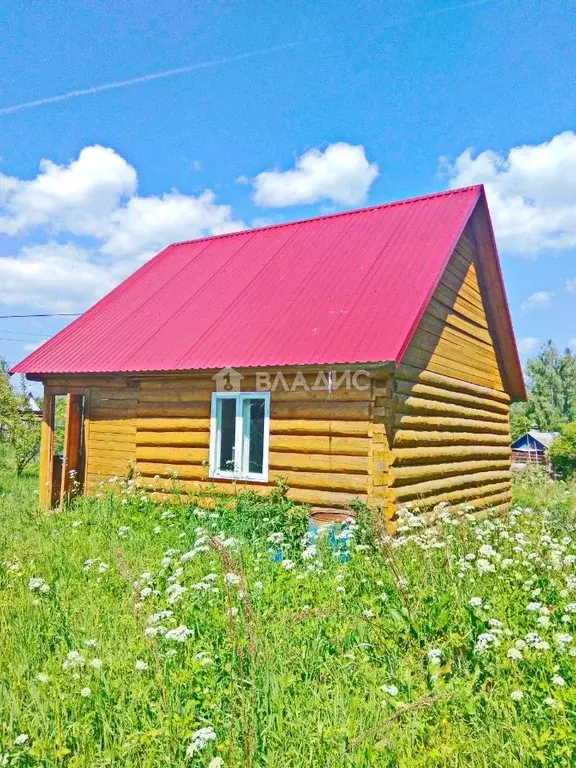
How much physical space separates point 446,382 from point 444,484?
1920 millimetres

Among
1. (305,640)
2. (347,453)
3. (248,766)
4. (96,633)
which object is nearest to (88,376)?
(347,453)

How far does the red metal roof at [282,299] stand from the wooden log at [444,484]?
7.77 ft

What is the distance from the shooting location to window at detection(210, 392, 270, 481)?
9977mm

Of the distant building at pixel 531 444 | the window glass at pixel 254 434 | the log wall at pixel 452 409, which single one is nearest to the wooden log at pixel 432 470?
the log wall at pixel 452 409

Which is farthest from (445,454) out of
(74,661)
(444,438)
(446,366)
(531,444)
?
(531,444)

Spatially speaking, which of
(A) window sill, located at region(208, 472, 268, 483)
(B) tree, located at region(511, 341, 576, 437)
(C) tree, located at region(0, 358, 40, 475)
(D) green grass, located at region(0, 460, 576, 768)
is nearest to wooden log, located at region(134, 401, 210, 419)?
(A) window sill, located at region(208, 472, 268, 483)

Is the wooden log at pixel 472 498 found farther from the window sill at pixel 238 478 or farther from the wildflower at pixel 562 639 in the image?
the wildflower at pixel 562 639

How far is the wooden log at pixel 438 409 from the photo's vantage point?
9406 millimetres

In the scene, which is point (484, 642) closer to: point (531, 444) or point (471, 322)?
point (471, 322)

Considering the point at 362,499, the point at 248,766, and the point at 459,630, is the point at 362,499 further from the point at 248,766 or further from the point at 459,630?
the point at 248,766

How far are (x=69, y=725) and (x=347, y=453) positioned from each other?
19.6 ft

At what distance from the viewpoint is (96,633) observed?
4.86m

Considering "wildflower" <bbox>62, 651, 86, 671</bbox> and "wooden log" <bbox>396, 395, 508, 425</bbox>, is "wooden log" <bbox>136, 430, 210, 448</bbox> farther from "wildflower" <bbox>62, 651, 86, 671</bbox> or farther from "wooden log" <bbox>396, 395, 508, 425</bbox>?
"wildflower" <bbox>62, 651, 86, 671</bbox>

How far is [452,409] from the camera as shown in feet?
37.7
